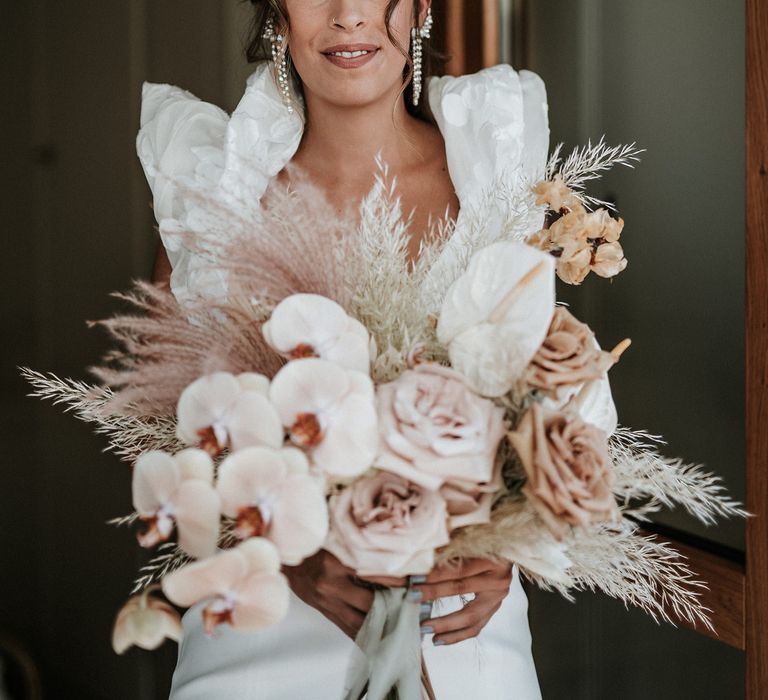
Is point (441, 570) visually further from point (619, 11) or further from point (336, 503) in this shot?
point (619, 11)

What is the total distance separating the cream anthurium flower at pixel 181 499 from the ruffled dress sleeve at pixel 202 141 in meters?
0.76

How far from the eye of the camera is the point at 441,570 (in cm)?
78

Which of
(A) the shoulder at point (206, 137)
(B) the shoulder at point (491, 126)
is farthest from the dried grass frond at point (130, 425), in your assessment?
(B) the shoulder at point (491, 126)

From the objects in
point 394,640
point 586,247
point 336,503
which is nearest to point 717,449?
point 586,247

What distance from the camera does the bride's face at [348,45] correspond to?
133 centimetres

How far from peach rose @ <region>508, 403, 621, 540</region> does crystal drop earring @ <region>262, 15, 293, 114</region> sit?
974mm

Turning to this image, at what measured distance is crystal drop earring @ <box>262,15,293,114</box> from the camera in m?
1.43

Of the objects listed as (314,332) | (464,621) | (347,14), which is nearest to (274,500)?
(314,332)

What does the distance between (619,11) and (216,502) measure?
1.42 metres

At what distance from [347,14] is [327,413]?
866mm

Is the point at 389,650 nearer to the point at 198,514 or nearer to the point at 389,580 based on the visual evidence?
the point at 389,580

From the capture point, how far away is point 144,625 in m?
0.60

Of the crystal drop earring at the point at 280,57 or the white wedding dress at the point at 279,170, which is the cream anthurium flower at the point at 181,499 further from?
the crystal drop earring at the point at 280,57

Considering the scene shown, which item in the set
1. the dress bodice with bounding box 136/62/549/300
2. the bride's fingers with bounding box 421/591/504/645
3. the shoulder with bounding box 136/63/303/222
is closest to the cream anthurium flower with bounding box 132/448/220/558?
the bride's fingers with bounding box 421/591/504/645
